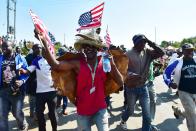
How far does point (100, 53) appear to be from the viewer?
471cm

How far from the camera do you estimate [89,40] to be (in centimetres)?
455

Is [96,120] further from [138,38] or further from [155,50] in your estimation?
[155,50]

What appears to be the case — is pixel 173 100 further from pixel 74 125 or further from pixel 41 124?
pixel 41 124

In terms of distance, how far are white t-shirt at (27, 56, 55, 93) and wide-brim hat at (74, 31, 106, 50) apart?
2.62 m

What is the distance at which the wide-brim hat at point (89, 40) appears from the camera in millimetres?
4539

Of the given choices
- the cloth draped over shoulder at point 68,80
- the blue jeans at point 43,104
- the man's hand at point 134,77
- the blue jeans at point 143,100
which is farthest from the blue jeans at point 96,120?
the blue jeans at point 43,104

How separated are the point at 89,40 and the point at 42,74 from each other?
2.97 m

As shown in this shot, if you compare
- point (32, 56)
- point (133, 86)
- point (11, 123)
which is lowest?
point (11, 123)

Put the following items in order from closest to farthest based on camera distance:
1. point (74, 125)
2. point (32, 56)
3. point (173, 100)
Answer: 1. point (32, 56)
2. point (74, 125)
3. point (173, 100)

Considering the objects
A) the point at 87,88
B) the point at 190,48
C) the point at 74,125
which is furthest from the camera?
the point at 74,125

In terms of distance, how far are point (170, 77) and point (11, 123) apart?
415 cm

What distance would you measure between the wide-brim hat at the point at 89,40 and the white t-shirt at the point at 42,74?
8.60 feet

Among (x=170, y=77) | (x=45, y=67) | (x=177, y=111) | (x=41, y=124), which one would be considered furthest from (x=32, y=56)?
(x=177, y=111)

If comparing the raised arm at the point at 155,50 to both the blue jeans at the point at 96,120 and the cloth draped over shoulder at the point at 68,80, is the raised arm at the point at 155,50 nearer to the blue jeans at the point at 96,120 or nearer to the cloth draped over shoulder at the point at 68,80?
the cloth draped over shoulder at the point at 68,80
